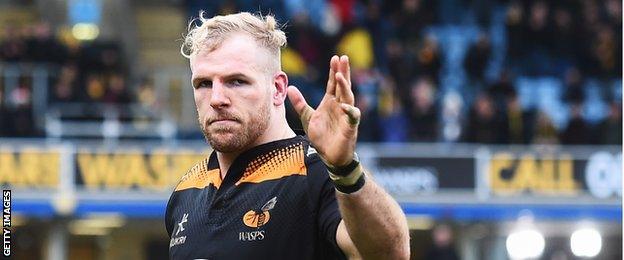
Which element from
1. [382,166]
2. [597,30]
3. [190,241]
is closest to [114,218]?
[382,166]

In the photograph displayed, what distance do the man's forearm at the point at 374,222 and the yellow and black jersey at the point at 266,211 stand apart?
166 mm

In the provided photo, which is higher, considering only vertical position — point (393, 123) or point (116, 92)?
point (116, 92)

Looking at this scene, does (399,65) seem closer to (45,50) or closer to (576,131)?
(576,131)

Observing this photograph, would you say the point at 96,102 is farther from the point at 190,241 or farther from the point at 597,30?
the point at 190,241

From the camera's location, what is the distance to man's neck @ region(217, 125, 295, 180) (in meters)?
4.69

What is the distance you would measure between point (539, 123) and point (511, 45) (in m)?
2.61

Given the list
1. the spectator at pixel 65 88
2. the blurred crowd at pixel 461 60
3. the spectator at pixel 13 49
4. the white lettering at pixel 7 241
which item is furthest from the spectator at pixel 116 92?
the white lettering at pixel 7 241

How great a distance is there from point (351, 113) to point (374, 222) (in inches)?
12.4

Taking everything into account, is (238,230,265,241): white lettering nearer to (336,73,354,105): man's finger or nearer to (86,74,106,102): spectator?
(336,73,354,105): man's finger

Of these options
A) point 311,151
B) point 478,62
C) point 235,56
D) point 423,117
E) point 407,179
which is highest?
point 478,62

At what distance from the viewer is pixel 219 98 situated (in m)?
4.47

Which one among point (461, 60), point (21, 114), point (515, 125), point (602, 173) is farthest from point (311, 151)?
point (461, 60)

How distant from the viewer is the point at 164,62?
2164cm

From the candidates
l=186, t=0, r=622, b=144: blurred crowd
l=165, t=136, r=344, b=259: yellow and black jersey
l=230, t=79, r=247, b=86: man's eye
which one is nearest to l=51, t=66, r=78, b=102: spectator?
l=186, t=0, r=622, b=144: blurred crowd
